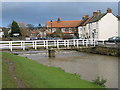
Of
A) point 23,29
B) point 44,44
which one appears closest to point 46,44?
point 44,44

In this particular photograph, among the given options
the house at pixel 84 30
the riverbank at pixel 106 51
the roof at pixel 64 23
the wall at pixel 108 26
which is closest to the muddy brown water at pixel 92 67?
the riverbank at pixel 106 51

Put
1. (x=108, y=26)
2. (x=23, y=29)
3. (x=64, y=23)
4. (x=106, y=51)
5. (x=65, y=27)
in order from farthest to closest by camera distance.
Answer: (x=23, y=29) < (x=64, y=23) < (x=65, y=27) < (x=108, y=26) < (x=106, y=51)

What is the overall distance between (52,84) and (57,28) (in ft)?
255

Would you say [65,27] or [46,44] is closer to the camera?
[46,44]

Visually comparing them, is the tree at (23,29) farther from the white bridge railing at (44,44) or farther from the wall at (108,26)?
the white bridge railing at (44,44)

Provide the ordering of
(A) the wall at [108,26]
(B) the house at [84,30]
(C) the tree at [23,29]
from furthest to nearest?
(C) the tree at [23,29]
(B) the house at [84,30]
(A) the wall at [108,26]

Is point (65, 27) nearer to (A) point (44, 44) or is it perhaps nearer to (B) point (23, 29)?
(B) point (23, 29)

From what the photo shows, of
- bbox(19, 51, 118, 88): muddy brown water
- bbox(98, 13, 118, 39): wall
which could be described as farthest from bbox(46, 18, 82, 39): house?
bbox(19, 51, 118, 88): muddy brown water

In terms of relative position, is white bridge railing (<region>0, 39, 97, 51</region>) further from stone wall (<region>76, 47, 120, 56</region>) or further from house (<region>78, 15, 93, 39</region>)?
house (<region>78, 15, 93, 39</region>)

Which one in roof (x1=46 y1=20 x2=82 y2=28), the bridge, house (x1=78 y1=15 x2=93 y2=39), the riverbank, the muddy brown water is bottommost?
the muddy brown water

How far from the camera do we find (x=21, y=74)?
34.9ft

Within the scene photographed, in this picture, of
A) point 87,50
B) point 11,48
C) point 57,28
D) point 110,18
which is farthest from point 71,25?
point 11,48

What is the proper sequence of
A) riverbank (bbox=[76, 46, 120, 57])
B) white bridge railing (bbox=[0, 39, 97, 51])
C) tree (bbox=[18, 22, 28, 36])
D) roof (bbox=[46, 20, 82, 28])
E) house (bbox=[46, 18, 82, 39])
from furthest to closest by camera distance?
tree (bbox=[18, 22, 28, 36]) < roof (bbox=[46, 20, 82, 28]) < house (bbox=[46, 18, 82, 39]) < riverbank (bbox=[76, 46, 120, 57]) < white bridge railing (bbox=[0, 39, 97, 51])

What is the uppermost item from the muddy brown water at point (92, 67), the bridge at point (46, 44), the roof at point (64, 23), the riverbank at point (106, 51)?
the roof at point (64, 23)
